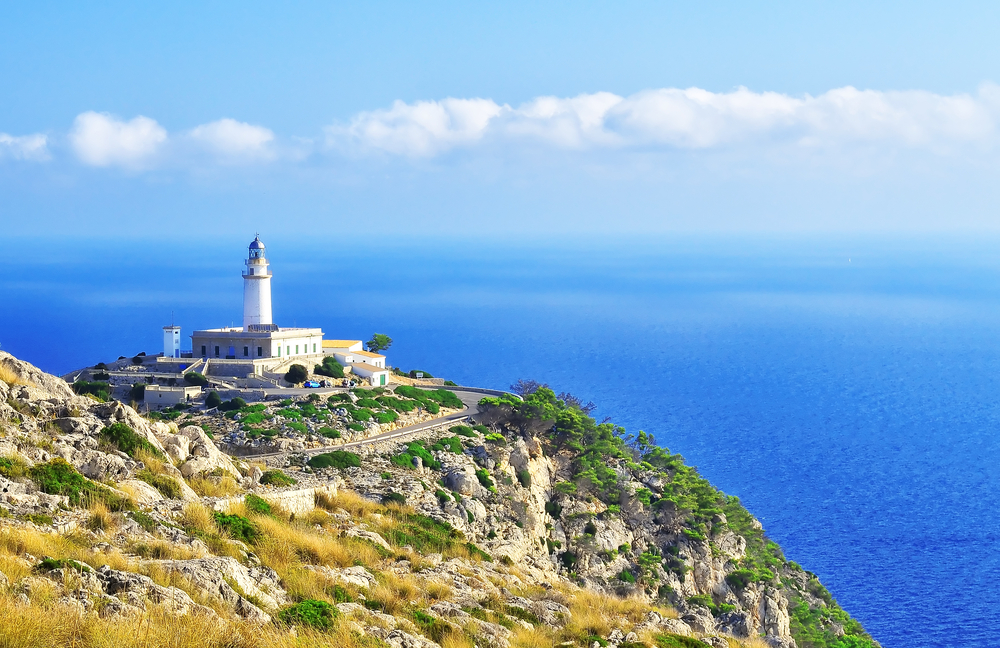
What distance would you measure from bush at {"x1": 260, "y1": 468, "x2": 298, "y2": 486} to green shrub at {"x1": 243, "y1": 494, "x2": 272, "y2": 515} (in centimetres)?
269

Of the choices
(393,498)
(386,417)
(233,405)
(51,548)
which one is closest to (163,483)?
(51,548)

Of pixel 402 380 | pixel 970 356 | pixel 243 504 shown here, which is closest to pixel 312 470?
pixel 243 504

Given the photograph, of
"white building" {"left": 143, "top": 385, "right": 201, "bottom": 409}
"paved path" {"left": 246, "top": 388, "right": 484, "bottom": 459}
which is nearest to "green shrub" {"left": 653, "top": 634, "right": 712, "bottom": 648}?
"paved path" {"left": 246, "top": 388, "right": 484, "bottom": 459}

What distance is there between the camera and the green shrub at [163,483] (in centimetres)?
1788

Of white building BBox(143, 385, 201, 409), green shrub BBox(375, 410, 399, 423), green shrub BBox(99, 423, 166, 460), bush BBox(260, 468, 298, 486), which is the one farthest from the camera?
white building BBox(143, 385, 201, 409)

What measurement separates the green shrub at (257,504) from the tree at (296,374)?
116 feet

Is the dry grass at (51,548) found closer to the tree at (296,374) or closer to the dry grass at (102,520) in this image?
the dry grass at (102,520)

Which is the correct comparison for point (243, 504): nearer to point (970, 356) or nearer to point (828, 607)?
point (828, 607)

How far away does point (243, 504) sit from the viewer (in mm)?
18484

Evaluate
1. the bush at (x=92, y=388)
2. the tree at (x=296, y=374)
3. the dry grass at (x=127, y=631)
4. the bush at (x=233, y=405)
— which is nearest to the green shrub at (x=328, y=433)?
the bush at (x=233, y=405)

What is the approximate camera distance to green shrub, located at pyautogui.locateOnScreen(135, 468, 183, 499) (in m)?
17.9

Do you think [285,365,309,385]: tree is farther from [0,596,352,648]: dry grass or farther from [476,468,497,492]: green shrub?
[0,596,352,648]: dry grass

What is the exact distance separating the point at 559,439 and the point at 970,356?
115081 mm

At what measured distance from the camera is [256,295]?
197 feet
